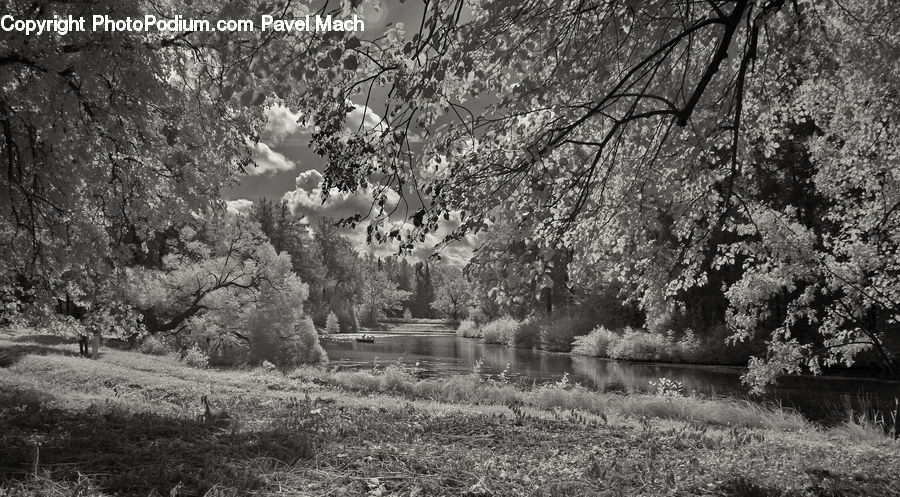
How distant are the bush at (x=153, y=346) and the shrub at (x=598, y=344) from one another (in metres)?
24.3

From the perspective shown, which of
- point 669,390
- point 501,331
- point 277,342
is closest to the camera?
point 669,390

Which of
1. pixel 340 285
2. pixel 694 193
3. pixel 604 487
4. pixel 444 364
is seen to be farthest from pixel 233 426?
pixel 340 285

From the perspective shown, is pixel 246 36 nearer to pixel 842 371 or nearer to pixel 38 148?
pixel 38 148

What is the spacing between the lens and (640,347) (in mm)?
31375

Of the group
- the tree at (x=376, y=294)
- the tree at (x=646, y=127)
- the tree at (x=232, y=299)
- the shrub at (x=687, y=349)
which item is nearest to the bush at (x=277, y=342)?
the tree at (x=232, y=299)

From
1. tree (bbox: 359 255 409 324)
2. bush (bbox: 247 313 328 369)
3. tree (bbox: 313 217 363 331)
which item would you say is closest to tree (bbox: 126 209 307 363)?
bush (bbox: 247 313 328 369)

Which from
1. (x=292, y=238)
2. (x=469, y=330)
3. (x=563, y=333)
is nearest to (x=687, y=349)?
(x=563, y=333)

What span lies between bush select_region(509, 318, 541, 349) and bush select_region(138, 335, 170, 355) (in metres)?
26.7

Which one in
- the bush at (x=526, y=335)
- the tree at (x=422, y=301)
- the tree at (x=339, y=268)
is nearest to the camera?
the bush at (x=526, y=335)

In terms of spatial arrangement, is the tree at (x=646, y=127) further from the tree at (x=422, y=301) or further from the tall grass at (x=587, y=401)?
the tree at (x=422, y=301)

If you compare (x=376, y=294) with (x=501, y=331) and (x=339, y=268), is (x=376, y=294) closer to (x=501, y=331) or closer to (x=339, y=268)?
(x=339, y=268)

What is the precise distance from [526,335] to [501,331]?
12.3ft

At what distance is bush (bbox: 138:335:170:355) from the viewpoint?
86.7 ft

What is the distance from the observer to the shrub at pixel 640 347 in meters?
30.6
